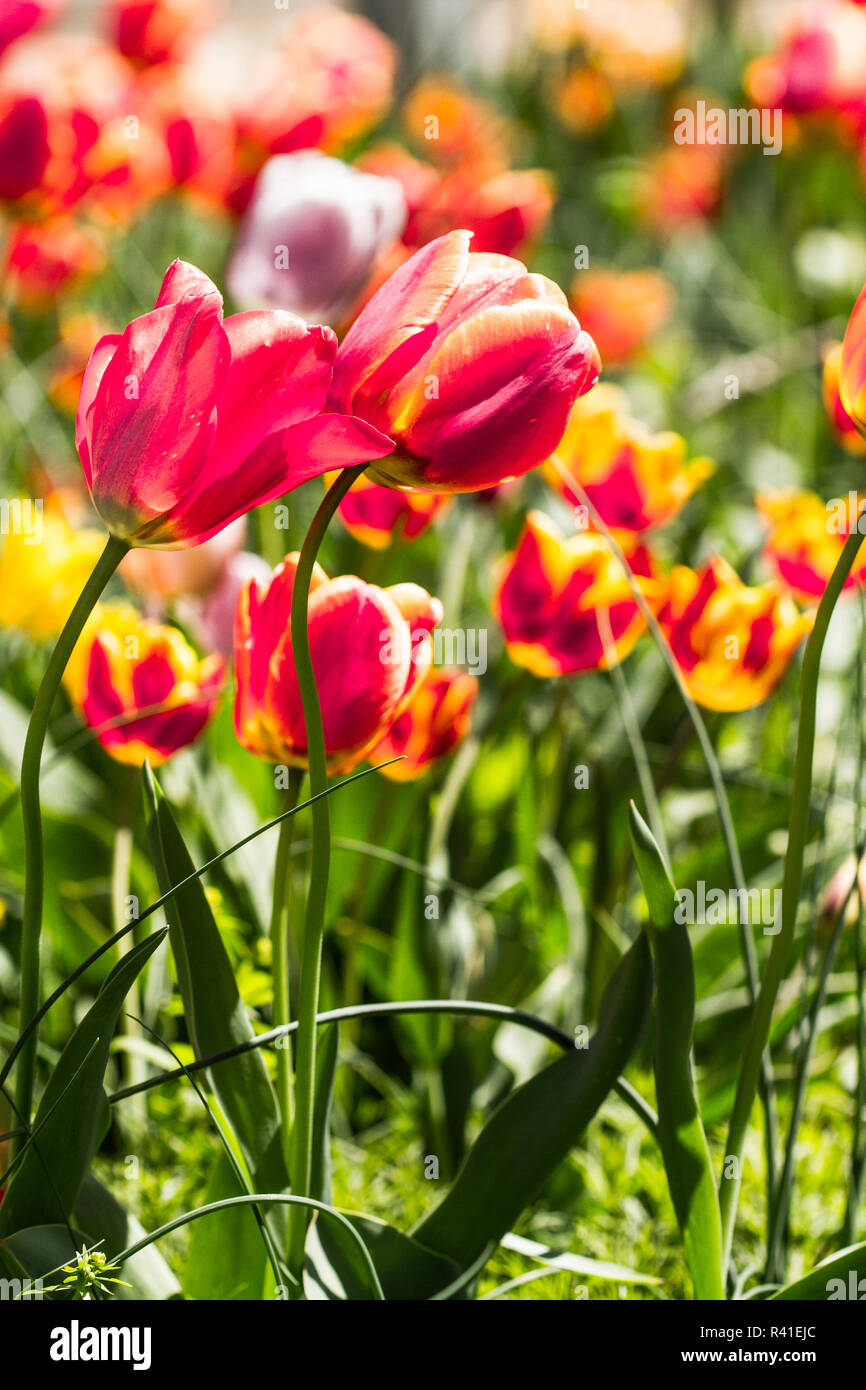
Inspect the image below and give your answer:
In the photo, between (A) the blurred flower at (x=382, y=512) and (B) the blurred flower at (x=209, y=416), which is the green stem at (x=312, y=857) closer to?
(B) the blurred flower at (x=209, y=416)

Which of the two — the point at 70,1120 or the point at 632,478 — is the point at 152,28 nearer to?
the point at 632,478

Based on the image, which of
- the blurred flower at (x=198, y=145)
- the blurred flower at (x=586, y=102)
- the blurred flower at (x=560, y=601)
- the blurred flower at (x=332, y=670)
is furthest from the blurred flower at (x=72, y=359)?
the blurred flower at (x=586, y=102)

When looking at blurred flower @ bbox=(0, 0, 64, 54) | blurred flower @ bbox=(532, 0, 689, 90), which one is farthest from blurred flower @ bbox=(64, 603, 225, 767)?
blurred flower @ bbox=(532, 0, 689, 90)

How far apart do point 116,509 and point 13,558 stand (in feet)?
1.54

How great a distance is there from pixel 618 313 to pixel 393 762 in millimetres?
1200

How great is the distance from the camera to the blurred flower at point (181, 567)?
0.77m

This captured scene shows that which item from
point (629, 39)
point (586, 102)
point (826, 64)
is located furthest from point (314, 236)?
point (629, 39)

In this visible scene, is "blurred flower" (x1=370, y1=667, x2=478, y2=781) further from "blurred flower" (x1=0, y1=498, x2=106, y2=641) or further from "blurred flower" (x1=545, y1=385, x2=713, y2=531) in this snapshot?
"blurred flower" (x1=0, y1=498, x2=106, y2=641)

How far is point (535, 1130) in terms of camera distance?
1.40 feet

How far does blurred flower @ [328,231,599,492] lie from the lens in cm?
35

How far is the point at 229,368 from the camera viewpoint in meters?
0.34

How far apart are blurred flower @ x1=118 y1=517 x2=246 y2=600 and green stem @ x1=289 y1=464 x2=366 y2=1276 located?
0.42 meters
